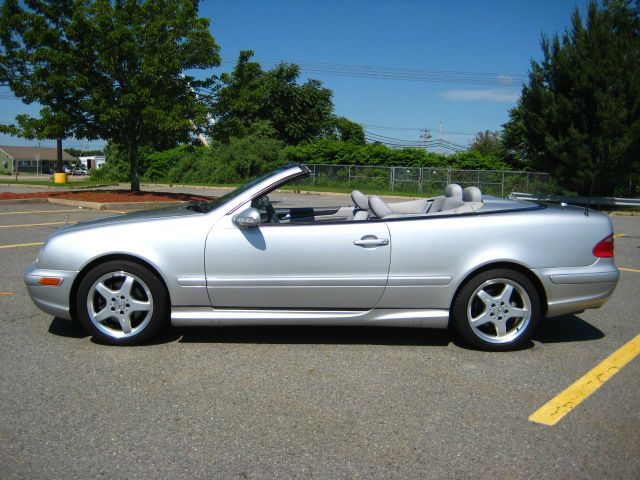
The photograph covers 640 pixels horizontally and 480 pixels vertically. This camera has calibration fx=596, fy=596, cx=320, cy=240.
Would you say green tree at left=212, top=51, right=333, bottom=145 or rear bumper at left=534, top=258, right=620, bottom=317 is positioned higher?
green tree at left=212, top=51, right=333, bottom=145

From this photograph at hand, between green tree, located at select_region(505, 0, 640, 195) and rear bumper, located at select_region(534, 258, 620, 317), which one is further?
green tree, located at select_region(505, 0, 640, 195)

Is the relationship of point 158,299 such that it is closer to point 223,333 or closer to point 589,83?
point 223,333

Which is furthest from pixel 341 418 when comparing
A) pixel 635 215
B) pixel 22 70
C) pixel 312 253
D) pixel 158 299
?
pixel 635 215

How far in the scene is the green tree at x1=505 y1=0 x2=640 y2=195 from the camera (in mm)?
21016

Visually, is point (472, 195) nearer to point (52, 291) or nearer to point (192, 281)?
point (192, 281)

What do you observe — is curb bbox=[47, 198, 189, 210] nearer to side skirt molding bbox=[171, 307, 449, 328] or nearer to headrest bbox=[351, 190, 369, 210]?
headrest bbox=[351, 190, 369, 210]

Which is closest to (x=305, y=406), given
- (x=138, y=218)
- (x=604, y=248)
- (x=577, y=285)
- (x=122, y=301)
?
(x=122, y=301)

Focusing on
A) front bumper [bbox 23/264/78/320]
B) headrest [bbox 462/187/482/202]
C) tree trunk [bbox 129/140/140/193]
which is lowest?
front bumper [bbox 23/264/78/320]

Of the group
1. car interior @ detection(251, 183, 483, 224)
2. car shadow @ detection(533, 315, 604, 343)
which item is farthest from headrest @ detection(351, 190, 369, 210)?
car shadow @ detection(533, 315, 604, 343)

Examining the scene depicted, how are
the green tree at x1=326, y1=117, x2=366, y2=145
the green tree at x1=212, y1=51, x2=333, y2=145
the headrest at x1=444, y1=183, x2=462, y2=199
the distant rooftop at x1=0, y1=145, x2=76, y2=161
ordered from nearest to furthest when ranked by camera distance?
the headrest at x1=444, y1=183, x2=462, y2=199 → the green tree at x1=212, y1=51, x2=333, y2=145 → the green tree at x1=326, y1=117, x2=366, y2=145 → the distant rooftop at x1=0, y1=145, x2=76, y2=161

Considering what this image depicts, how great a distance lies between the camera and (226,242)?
4.37m

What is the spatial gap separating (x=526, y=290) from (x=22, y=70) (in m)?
18.9

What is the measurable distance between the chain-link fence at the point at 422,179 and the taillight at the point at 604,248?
80.3 ft

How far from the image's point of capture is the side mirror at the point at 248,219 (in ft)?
14.1
